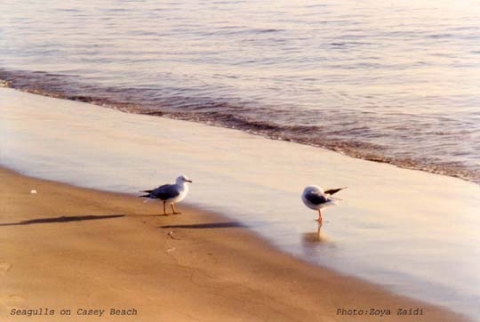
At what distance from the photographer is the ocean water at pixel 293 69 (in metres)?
13.2

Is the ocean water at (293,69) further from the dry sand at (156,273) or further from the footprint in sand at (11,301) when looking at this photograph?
the footprint in sand at (11,301)

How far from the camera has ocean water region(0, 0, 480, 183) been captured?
1320 cm

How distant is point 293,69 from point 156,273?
13.2 m

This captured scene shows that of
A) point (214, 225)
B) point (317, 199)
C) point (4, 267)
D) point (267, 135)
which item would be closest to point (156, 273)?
point (4, 267)

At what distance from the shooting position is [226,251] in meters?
7.52

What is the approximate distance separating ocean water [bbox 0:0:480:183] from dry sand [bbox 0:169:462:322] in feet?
12.9

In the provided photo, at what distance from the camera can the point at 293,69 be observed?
64.2 feet

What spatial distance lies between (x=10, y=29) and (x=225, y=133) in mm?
17881

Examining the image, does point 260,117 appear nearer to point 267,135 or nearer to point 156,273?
point 267,135

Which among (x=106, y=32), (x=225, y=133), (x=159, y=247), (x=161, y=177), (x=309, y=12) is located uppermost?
(x=309, y=12)

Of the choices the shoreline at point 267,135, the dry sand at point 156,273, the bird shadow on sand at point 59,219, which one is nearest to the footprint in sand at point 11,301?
the dry sand at point 156,273

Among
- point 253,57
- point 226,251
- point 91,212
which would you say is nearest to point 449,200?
point 226,251

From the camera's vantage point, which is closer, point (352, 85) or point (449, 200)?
point (449, 200)

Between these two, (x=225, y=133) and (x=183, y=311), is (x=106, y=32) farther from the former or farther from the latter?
(x=183, y=311)
